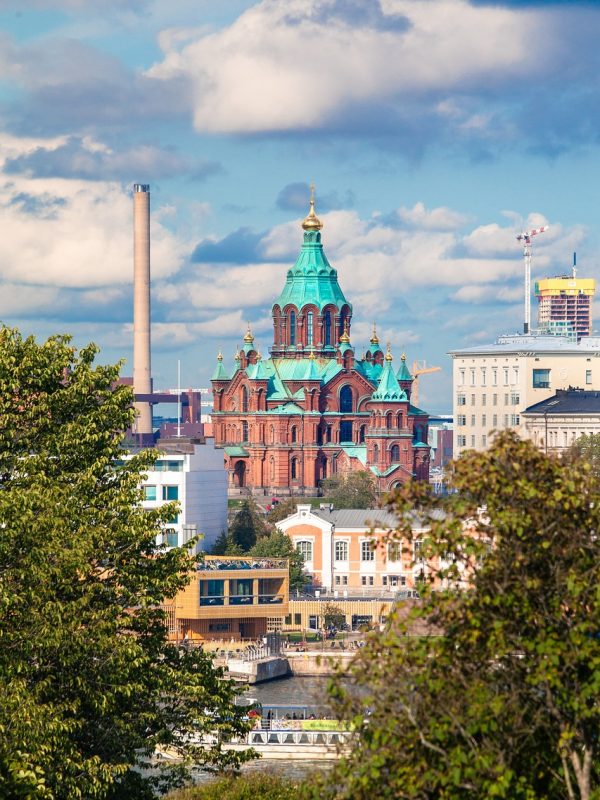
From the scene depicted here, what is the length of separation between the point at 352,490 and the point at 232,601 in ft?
169

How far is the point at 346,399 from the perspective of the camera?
573ft

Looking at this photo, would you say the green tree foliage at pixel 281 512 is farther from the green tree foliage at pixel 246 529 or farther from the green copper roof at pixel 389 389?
the green copper roof at pixel 389 389

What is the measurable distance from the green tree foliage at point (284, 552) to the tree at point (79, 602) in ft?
245

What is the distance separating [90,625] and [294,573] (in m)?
81.5

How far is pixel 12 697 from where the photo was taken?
3172 cm

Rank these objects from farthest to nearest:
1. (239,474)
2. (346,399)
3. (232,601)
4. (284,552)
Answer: (346,399), (239,474), (284,552), (232,601)

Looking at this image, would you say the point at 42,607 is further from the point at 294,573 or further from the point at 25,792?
the point at 294,573

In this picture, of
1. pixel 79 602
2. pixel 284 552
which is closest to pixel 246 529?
pixel 284 552

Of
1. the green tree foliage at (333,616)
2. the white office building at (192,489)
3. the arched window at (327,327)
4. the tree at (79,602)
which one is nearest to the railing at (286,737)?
the tree at (79,602)

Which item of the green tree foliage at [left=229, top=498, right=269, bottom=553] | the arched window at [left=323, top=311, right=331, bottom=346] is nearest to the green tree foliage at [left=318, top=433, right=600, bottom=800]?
the green tree foliage at [left=229, top=498, right=269, bottom=553]

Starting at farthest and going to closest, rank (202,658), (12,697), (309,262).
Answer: (309,262) → (202,658) → (12,697)

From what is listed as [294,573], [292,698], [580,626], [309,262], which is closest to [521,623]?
[580,626]

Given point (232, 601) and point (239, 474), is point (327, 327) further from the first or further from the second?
point (232, 601)

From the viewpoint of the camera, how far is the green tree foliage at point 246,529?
422 ft
